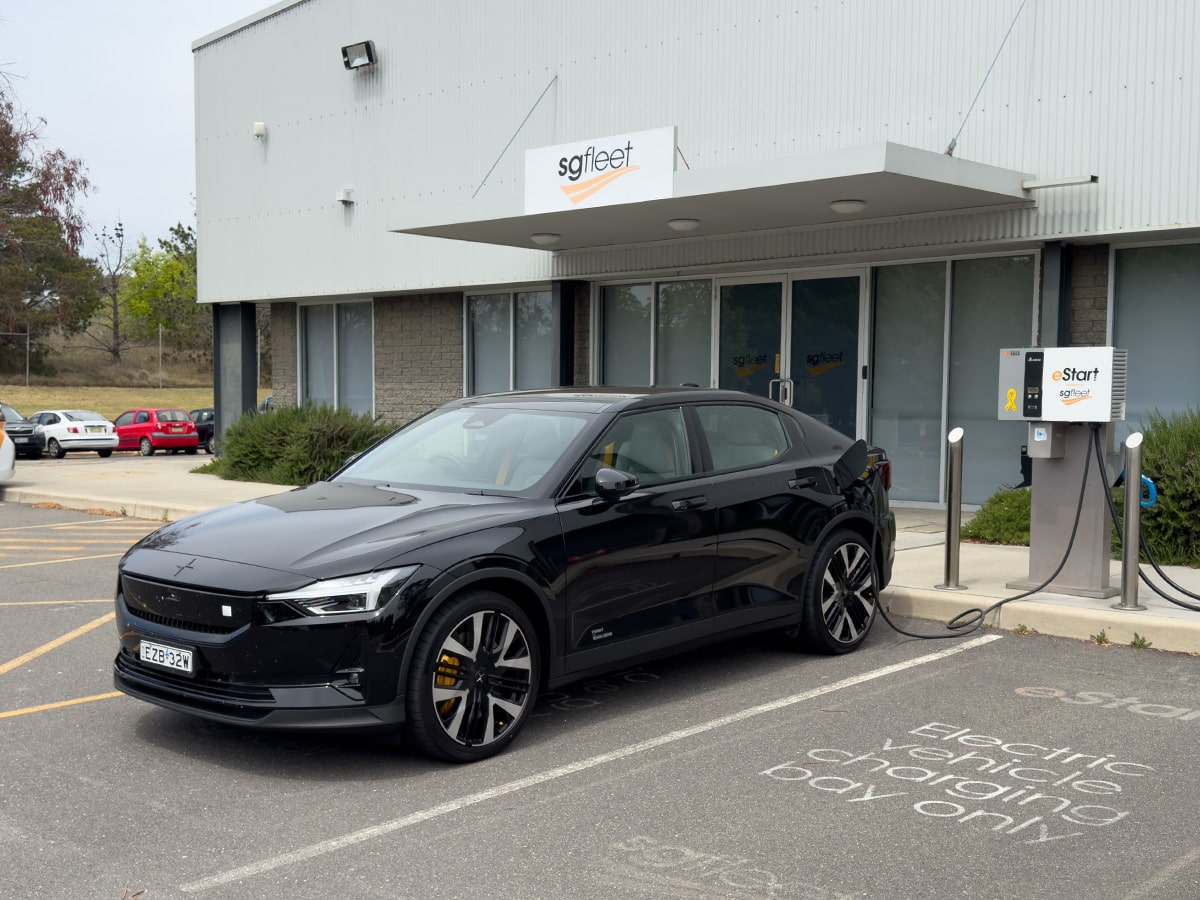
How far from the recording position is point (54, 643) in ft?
24.4

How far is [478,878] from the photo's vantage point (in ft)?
12.8

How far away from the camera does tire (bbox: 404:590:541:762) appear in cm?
494

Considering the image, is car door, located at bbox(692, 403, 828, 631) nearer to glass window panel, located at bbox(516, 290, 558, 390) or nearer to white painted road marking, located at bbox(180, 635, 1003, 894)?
white painted road marking, located at bbox(180, 635, 1003, 894)

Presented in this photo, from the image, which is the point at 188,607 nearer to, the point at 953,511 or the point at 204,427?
the point at 953,511

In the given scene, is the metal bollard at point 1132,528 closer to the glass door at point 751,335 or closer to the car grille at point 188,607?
the car grille at point 188,607

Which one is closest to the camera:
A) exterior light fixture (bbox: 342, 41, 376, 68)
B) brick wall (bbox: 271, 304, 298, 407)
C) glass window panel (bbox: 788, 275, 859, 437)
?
glass window panel (bbox: 788, 275, 859, 437)

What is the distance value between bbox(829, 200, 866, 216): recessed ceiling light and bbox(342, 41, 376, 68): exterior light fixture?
9553 millimetres

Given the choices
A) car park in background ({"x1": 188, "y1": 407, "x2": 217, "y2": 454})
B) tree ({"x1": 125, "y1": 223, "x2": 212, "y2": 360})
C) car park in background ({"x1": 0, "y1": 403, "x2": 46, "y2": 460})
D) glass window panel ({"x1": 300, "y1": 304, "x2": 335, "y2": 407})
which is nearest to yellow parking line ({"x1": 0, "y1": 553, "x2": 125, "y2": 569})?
glass window panel ({"x1": 300, "y1": 304, "x2": 335, "y2": 407})

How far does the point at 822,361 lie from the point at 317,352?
10.7 m

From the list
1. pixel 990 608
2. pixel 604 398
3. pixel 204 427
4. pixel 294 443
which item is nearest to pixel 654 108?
pixel 294 443

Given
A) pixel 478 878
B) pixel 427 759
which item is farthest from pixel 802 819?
pixel 427 759

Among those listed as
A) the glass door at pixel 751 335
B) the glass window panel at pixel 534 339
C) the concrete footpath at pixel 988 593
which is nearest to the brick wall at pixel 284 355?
the glass window panel at pixel 534 339

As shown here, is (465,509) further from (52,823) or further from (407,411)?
(407,411)

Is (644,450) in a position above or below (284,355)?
below
